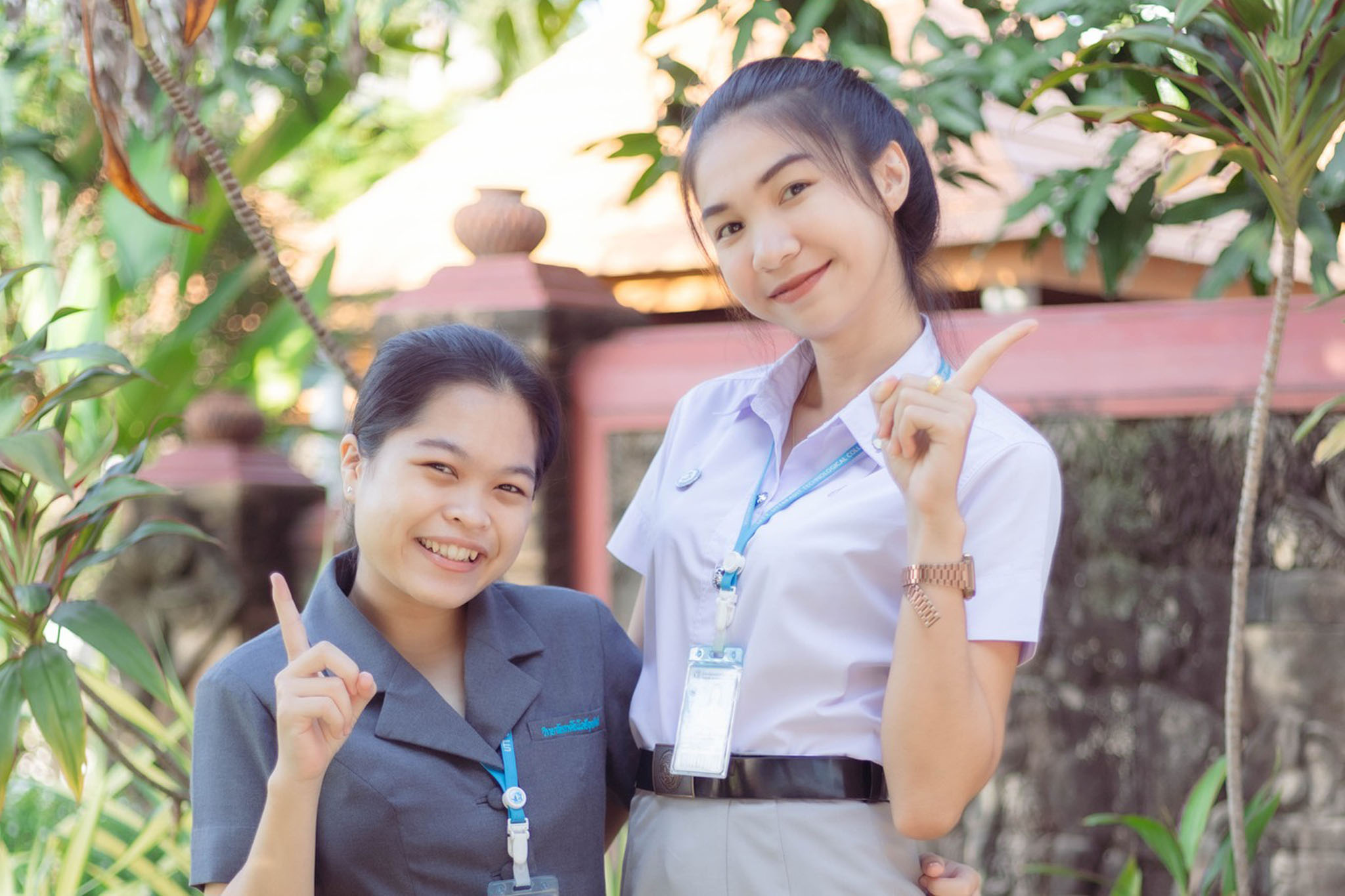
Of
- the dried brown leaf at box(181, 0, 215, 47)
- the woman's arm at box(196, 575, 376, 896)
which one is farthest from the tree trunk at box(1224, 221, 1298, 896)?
the dried brown leaf at box(181, 0, 215, 47)

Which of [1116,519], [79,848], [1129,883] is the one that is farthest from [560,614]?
[1116,519]

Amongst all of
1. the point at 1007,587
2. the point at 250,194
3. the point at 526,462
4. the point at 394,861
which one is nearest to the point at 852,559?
the point at 1007,587

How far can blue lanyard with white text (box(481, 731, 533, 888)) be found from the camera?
63.7 inches

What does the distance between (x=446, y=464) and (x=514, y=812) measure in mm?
395

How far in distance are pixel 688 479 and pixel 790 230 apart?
0.35m

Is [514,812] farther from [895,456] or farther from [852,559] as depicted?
[895,456]

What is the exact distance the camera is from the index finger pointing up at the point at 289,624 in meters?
1.51

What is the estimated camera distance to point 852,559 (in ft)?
5.24

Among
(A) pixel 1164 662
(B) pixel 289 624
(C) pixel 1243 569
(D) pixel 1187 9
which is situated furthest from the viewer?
(A) pixel 1164 662

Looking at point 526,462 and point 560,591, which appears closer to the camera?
point 526,462

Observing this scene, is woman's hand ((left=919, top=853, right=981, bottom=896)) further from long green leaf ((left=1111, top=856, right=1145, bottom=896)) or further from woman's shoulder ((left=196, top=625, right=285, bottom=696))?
long green leaf ((left=1111, top=856, right=1145, bottom=896))

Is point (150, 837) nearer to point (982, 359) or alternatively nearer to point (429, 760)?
point (429, 760)

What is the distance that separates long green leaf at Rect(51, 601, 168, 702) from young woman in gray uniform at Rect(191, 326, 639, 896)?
0.76 m

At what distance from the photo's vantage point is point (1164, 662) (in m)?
3.24
